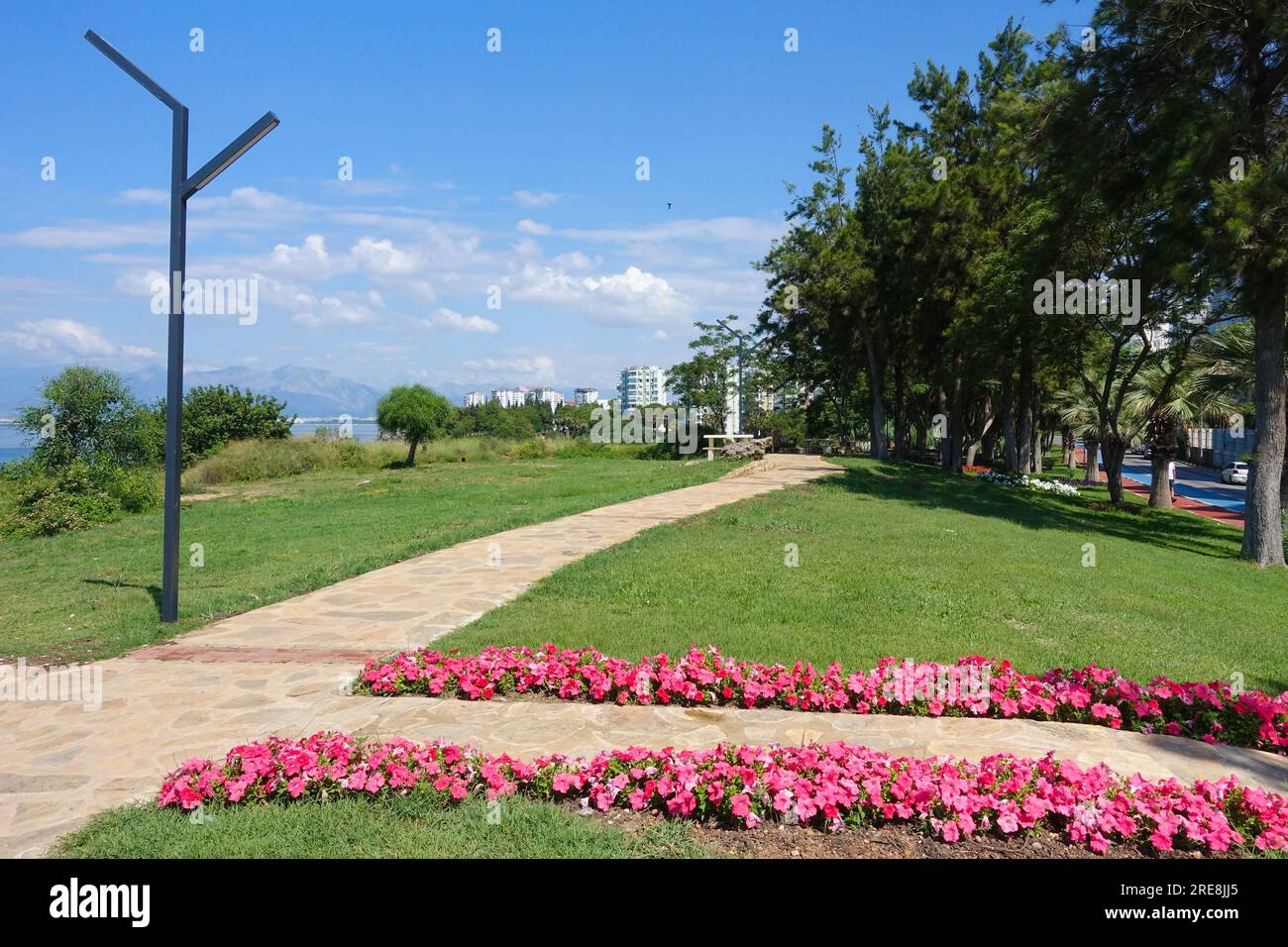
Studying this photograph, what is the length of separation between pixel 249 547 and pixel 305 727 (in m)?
8.40

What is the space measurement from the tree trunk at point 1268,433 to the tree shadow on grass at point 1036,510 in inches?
30.7

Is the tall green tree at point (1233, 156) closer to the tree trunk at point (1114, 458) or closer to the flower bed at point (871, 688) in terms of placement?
the tree trunk at point (1114, 458)

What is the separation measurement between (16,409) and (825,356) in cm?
2800

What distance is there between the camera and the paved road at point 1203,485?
33.5 metres

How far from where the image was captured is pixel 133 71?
681cm

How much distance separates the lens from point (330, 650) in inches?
247

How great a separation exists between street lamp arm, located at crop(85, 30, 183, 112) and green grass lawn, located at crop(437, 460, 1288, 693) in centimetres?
515

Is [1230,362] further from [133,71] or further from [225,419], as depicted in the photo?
[225,419]

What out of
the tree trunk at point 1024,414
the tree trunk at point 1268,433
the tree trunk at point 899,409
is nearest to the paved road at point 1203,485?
the tree trunk at point 1024,414

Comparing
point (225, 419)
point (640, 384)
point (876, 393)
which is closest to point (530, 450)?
point (225, 419)

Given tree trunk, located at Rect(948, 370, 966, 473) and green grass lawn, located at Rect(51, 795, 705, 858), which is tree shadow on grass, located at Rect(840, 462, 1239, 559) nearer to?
tree trunk, located at Rect(948, 370, 966, 473)
